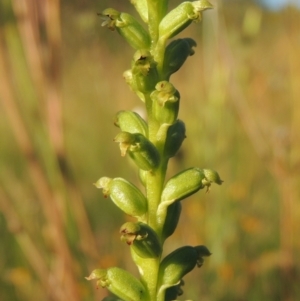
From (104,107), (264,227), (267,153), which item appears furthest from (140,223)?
(104,107)

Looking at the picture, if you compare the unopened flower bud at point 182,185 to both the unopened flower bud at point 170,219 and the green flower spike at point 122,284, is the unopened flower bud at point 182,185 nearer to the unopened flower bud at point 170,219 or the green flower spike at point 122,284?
the unopened flower bud at point 170,219

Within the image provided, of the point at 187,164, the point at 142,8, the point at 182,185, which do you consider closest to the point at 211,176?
the point at 182,185

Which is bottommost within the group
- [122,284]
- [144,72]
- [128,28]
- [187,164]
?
[122,284]

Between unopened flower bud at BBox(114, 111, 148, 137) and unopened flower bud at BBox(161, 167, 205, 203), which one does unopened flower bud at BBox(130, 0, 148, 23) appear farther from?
unopened flower bud at BBox(161, 167, 205, 203)

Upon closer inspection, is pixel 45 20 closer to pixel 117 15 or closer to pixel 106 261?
pixel 117 15

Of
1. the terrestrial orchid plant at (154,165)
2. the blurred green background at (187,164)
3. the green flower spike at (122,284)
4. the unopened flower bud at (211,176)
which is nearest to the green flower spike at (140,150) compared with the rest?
the terrestrial orchid plant at (154,165)

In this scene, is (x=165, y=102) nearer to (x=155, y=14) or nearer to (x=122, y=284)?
(x=155, y=14)

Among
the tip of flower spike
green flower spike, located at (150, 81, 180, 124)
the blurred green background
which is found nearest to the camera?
green flower spike, located at (150, 81, 180, 124)

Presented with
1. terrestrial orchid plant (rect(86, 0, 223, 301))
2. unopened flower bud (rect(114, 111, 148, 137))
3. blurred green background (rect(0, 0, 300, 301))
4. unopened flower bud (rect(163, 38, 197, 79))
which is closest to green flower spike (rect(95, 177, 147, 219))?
terrestrial orchid plant (rect(86, 0, 223, 301))
